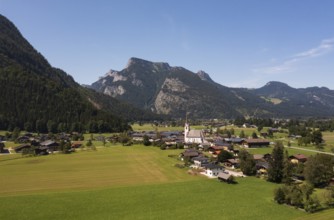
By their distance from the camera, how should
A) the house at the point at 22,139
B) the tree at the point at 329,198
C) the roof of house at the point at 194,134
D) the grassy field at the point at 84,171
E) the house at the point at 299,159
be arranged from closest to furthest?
the tree at the point at 329,198
the grassy field at the point at 84,171
the house at the point at 299,159
the house at the point at 22,139
the roof of house at the point at 194,134

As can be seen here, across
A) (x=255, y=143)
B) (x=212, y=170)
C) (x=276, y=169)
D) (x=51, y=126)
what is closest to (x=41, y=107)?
(x=51, y=126)

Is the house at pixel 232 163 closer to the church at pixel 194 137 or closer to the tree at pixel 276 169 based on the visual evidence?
the tree at pixel 276 169

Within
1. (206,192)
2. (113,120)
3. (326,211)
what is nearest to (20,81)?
(113,120)

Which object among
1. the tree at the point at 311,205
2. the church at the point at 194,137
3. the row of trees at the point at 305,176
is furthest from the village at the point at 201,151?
the tree at the point at 311,205

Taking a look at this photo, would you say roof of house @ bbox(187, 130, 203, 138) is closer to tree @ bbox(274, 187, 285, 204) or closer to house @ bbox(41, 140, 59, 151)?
house @ bbox(41, 140, 59, 151)

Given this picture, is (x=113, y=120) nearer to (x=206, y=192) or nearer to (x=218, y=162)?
(x=218, y=162)

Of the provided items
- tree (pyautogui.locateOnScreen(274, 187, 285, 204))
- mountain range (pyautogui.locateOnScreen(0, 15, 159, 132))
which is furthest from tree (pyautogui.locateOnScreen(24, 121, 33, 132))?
tree (pyautogui.locateOnScreen(274, 187, 285, 204))

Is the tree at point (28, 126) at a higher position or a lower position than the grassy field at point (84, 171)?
higher

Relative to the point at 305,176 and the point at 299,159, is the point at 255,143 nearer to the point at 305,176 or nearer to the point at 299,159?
the point at 299,159
